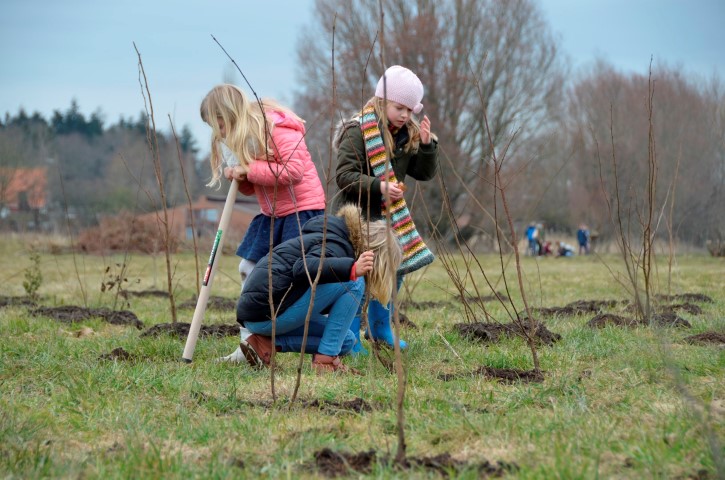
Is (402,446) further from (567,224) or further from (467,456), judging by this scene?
(567,224)

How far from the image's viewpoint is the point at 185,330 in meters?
5.14

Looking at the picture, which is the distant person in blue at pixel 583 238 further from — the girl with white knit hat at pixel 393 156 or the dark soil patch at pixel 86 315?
the girl with white knit hat at pixel 393 156

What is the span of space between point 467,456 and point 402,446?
217 mm

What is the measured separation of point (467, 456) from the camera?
2498 millimetres

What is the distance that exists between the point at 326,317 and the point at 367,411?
1.24 m

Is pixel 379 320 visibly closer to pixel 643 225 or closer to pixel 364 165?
pixel 364 165

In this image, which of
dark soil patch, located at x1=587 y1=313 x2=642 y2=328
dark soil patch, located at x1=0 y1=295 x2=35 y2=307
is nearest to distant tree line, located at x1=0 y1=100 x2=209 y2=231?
dark soil patch, located at x1=0 y1=295 x2=35 y2=307

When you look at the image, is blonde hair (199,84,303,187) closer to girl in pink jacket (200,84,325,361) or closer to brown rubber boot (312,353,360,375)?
girl in pink jacket (200,84,325,361)

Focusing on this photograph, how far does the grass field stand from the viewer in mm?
2391

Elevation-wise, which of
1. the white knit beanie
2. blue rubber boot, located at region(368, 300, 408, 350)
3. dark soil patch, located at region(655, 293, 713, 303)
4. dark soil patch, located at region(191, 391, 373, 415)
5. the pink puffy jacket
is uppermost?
the white knit beanie

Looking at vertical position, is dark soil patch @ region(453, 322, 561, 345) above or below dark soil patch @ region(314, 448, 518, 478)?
above

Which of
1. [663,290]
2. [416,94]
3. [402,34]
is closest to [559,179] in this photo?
[402,34]

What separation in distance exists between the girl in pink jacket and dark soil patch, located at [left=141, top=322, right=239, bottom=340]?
0.60 metres

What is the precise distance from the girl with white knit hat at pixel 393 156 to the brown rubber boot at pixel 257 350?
56cm
